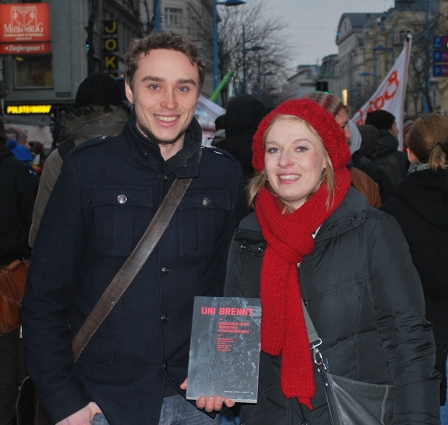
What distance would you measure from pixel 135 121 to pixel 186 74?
286mm

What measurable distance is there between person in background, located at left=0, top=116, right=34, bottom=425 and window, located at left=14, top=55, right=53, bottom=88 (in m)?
29.1

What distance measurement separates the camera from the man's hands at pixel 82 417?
8.89 feet

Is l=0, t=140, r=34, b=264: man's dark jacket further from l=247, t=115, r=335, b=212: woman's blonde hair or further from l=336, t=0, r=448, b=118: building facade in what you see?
l=336, t=0, r=448, b=118: building facade

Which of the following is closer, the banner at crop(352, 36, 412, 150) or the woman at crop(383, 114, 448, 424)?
the woman at crop(383, 114, 448, 424)

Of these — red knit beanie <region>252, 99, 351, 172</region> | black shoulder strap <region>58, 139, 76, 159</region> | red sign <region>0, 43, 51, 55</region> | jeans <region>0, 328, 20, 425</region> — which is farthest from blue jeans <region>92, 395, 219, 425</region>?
red sign <region>0, 43, 51, 55</region>

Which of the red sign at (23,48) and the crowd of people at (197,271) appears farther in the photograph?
the red sign at (23,48)

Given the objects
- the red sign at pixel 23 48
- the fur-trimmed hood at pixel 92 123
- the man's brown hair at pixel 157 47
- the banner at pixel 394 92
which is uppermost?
the red sign at pixel 23 48

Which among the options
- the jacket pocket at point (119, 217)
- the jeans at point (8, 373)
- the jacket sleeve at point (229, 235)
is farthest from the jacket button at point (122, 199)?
the jeans at point (8, 373)

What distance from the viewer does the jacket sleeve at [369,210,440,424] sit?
2.68 meters

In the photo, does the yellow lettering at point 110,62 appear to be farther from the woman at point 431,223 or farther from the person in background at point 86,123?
the woman at point 431,223

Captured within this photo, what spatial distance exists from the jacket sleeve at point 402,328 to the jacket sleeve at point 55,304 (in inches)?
45.3

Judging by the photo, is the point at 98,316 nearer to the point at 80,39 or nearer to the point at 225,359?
the point at 225,359

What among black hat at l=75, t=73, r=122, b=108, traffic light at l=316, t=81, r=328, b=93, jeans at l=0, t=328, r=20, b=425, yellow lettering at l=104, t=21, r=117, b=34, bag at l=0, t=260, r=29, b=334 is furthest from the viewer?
yellow lettering at l=104, t=21, r=117, b=34

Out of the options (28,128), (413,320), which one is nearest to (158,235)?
(413,320)
